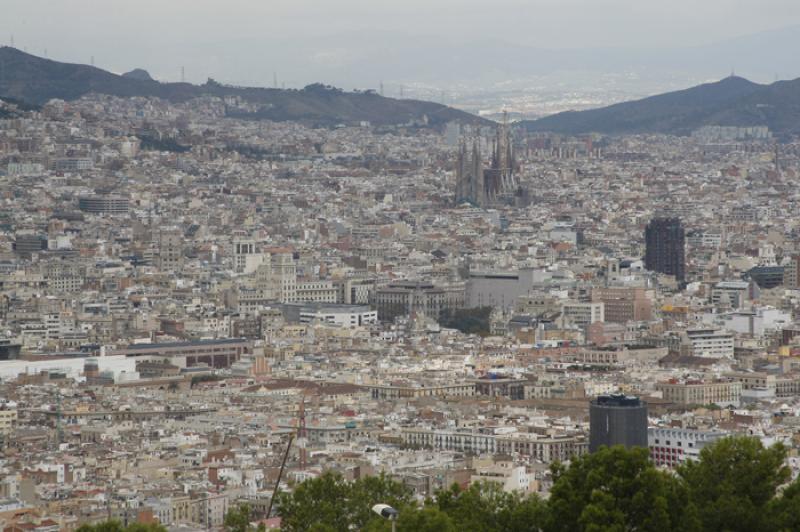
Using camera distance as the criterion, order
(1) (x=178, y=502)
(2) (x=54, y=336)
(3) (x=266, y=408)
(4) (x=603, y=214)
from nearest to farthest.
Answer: (1) (x=178, y=502) → (3) (x=266, y=408) → (2) (x=54, y=336) → (4) (x=603, y=214)

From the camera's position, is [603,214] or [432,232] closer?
[432,232]

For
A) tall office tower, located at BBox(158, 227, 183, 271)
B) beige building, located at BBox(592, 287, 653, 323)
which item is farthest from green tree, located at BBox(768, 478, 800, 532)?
tall office tower, located at BBox(158, 227, 183, 271)

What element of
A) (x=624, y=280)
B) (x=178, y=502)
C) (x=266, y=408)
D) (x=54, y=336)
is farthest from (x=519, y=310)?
(x=178, y=502)

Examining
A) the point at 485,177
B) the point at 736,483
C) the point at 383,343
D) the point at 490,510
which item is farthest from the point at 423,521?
the point at 485,177

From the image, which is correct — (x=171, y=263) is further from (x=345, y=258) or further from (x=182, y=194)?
(x=182, y=194)

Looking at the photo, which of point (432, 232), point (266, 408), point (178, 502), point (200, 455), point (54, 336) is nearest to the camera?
point (178, 502)

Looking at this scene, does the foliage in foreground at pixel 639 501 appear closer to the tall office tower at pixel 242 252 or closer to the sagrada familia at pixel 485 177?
the tall office tower at pixel 242 252

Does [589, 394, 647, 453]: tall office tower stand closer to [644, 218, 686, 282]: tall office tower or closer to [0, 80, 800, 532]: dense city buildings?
[0, 80, 800, 532]: dense city buildings
